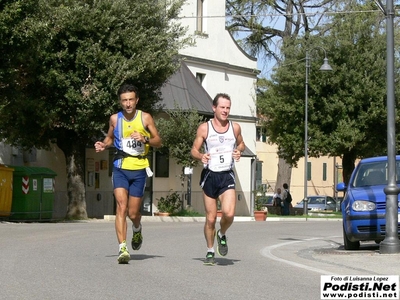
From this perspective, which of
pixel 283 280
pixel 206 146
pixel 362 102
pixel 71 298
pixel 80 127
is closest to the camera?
pixel 71 298

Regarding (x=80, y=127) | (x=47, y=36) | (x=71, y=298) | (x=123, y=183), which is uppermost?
(x=47, y=36)

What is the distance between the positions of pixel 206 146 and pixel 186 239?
7439 millimetres

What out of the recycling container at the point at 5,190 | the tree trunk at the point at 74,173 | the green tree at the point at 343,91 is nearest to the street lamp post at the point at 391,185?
the recycling container at the point at 5,190

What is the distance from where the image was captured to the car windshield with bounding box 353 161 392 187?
16.3 m

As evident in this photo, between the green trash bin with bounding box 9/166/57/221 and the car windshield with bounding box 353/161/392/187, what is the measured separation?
16138 mm

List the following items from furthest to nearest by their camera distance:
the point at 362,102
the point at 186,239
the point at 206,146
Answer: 1. the point at 362,102
2. the point at 186,239
3. the point at 206,146

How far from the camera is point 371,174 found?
650 inches

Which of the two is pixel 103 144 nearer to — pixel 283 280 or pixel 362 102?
pixel 283 280

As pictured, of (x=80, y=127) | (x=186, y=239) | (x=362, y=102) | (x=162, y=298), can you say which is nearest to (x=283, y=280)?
(x=162, y=298)

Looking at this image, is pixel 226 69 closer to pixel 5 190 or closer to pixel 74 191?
pixel 74 191

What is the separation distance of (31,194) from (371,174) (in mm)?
16736

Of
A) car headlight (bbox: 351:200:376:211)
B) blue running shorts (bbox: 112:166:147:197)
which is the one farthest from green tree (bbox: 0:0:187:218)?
blue running shorts (bbox: 112:166:147:197)

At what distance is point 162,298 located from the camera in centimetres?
848

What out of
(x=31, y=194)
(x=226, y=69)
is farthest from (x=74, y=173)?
(x=226, y=69)
